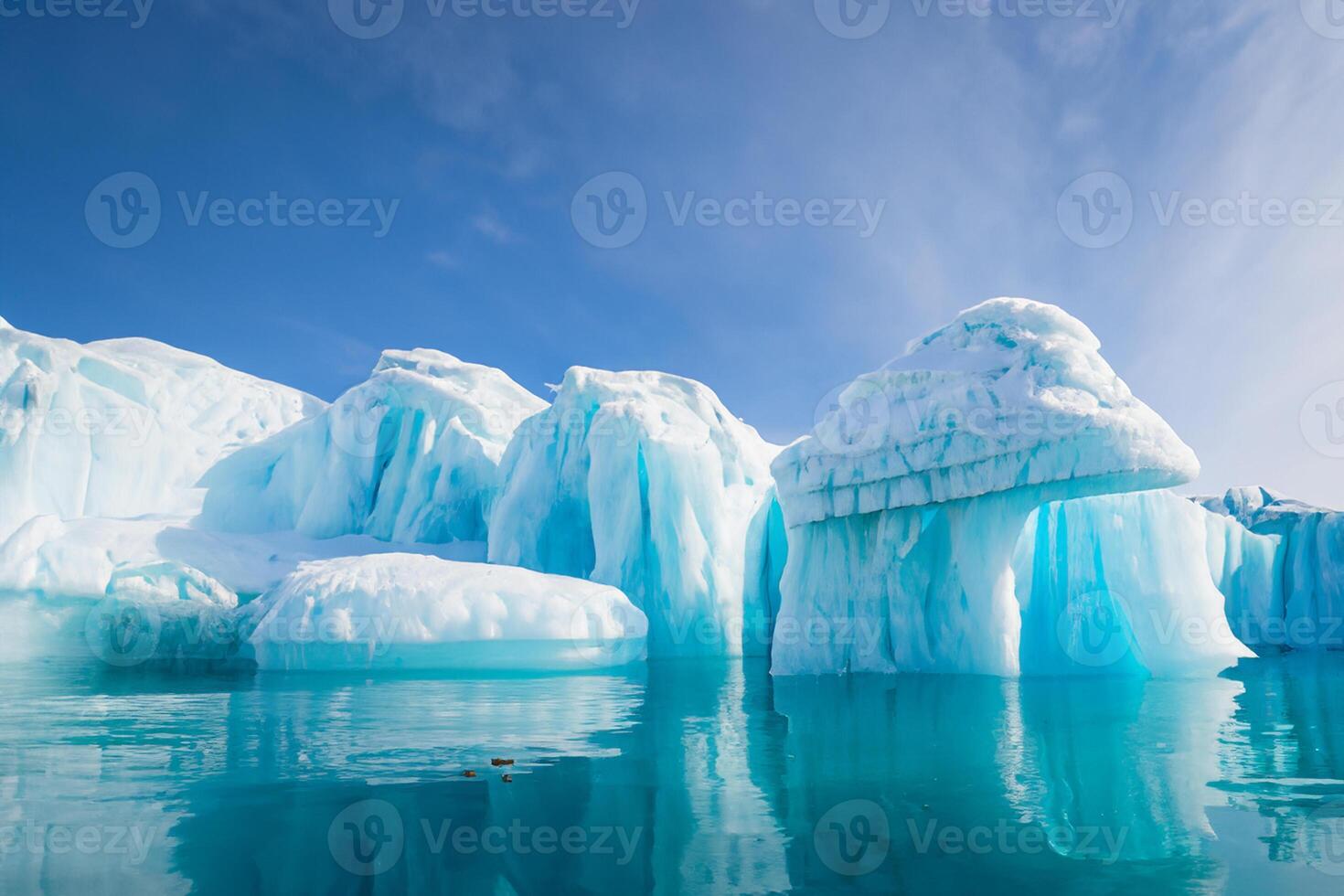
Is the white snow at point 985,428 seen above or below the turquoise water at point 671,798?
above

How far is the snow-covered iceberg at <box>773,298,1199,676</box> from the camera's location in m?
14.4

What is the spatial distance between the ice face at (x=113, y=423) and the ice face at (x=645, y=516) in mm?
13459

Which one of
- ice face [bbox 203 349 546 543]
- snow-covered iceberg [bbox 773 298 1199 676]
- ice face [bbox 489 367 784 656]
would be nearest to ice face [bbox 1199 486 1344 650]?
ice face [bbox 489 367 784 656]

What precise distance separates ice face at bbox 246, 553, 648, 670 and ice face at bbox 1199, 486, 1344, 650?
24452mm

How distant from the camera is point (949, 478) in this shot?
15367 mm

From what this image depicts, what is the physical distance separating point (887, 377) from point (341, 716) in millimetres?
11428

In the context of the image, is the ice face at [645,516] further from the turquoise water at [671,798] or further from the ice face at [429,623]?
the turquoise water at [671,798]

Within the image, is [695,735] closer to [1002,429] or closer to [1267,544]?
[1002,429]

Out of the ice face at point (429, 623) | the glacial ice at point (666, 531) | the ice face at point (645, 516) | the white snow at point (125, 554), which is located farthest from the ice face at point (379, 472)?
the ice face at point (429, 623)

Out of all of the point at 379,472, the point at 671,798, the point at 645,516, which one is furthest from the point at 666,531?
the point at 671,798

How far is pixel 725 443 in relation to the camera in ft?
95.0

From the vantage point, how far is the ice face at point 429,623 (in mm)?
16312

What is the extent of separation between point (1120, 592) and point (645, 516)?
1247 centimetres

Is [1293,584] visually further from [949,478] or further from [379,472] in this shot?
[379,472]
